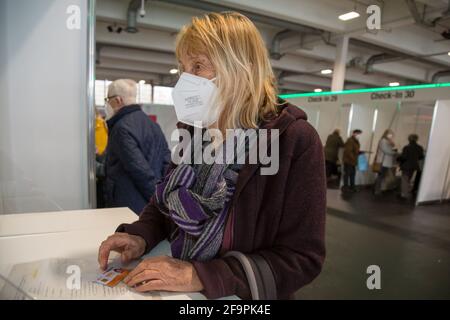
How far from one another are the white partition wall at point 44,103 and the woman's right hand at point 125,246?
38.5 inches

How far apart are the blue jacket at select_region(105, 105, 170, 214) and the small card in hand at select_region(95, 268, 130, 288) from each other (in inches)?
47.7

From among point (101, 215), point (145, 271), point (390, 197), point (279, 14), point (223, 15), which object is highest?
point (279, 14)

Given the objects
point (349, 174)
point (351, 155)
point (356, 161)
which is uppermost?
point (351, 155)

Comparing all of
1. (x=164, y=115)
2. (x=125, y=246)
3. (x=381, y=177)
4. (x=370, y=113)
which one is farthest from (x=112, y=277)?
(x=370, y=113)

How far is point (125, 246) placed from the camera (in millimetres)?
793

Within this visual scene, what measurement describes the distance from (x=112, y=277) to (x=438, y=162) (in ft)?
8.04

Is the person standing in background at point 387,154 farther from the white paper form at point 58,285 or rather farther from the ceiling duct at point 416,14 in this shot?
the white paper form at point 58,285

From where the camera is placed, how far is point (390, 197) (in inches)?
213

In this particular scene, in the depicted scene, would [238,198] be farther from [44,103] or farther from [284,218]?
[44,103]

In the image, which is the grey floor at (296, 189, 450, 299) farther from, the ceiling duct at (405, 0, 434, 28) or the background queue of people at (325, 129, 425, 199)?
the ceiling duct at (405, 0, 434, 28)

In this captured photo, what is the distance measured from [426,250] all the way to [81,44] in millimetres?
3654
